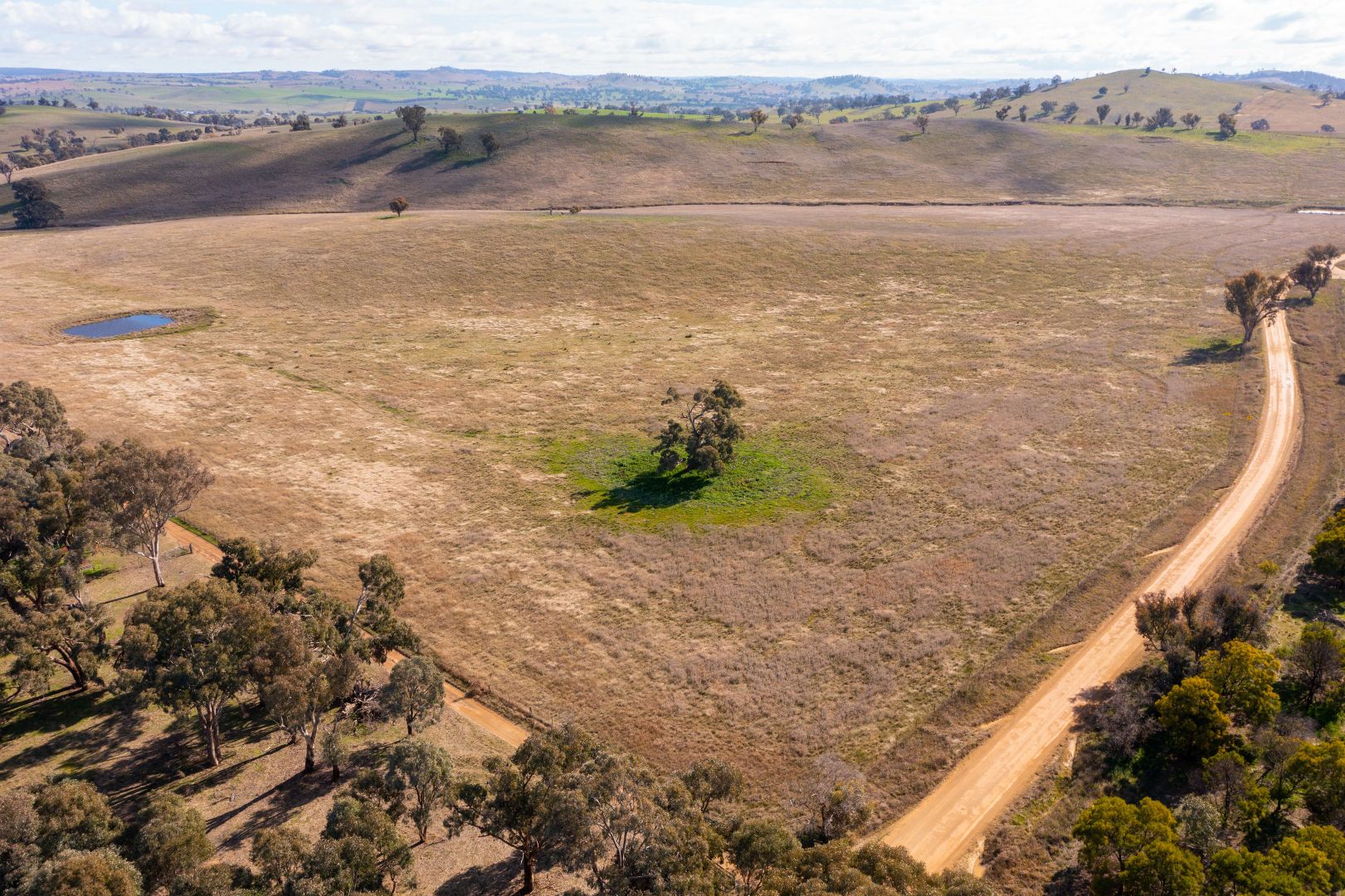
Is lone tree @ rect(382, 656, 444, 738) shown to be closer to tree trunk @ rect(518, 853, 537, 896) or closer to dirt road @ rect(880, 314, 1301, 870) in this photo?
tree trunk @ rect(518, 853, 537, 896)

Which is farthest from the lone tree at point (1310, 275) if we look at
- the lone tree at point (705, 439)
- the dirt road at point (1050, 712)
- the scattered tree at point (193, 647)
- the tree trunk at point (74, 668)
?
the tree trunk at point (74, 668)

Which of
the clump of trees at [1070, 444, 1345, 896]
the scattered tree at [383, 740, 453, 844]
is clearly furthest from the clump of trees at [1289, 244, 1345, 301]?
the scattered tree at [383, 740, 453, 844]

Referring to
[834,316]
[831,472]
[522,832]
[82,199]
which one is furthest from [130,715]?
[82,199]

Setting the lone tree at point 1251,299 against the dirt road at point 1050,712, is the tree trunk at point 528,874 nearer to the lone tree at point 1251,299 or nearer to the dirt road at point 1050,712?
the dirt road at point 1050,712

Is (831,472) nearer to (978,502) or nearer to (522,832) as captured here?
(978,502)

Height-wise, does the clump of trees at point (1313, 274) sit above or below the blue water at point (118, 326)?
above
